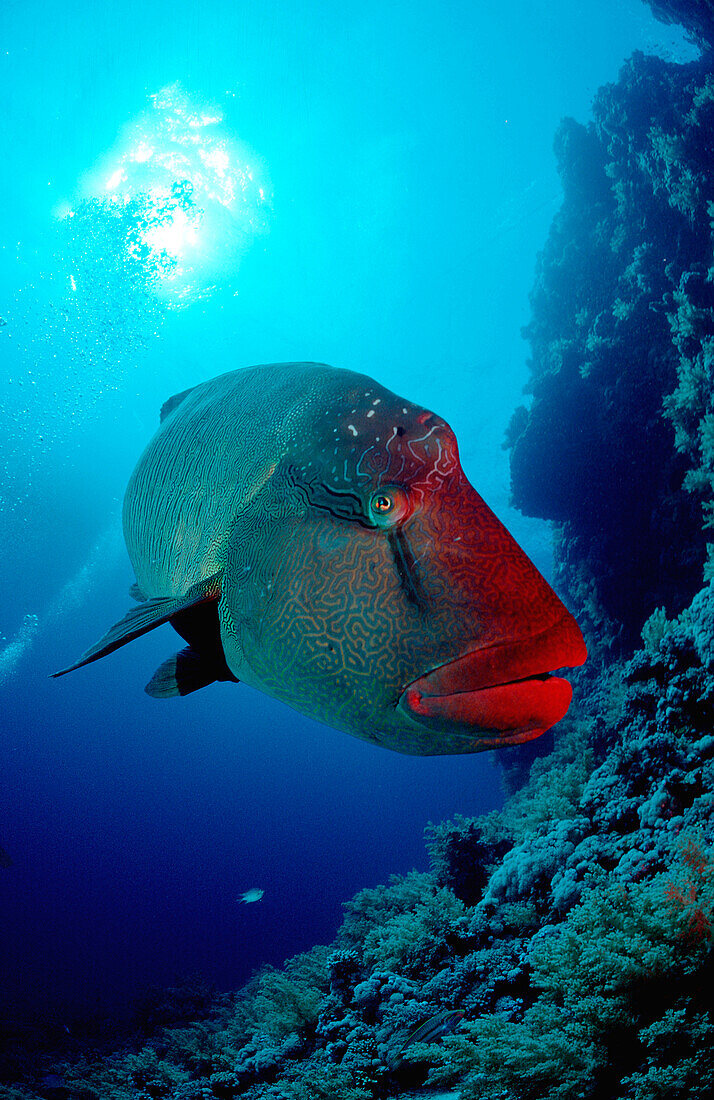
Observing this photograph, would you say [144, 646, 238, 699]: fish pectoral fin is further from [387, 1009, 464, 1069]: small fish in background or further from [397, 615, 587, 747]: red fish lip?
[387, 1009, 464, 1069]: small fish in background

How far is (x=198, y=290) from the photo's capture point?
27094mm

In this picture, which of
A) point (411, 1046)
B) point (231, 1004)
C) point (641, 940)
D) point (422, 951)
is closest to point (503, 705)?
point (641, 940)

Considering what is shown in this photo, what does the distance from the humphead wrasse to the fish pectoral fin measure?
23 centimetres

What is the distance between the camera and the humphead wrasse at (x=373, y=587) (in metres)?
0.95

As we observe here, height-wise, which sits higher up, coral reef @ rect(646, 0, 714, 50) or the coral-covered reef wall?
coral reef @ rect(646, 0, 714, 50)

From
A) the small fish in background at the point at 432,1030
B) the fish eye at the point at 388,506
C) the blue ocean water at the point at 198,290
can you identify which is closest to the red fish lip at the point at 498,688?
the fish eye at the point at 388,506

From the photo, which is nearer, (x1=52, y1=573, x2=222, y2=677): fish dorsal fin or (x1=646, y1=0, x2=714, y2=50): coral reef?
(x1=52, y1=573, x2=222, y2=677): fish dorsal fin

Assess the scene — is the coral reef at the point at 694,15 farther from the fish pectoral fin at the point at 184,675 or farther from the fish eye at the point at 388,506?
the fish pectoral fin at the point at 184,675

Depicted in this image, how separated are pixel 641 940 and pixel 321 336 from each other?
33.8 metres

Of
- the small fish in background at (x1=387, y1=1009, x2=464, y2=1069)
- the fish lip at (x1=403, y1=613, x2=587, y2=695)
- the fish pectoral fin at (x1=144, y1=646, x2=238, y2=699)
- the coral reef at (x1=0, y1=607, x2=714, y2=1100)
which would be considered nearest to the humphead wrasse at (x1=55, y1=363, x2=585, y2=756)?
the fish lip at (x1=403, y1=613, x2=587, y2=695)

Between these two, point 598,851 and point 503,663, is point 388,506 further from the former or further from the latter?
point 598,851

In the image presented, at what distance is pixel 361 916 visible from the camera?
7270 millimetres

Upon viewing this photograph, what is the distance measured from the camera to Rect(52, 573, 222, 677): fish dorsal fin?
1.26 m

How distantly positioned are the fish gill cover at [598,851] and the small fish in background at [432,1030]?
0.02 m
